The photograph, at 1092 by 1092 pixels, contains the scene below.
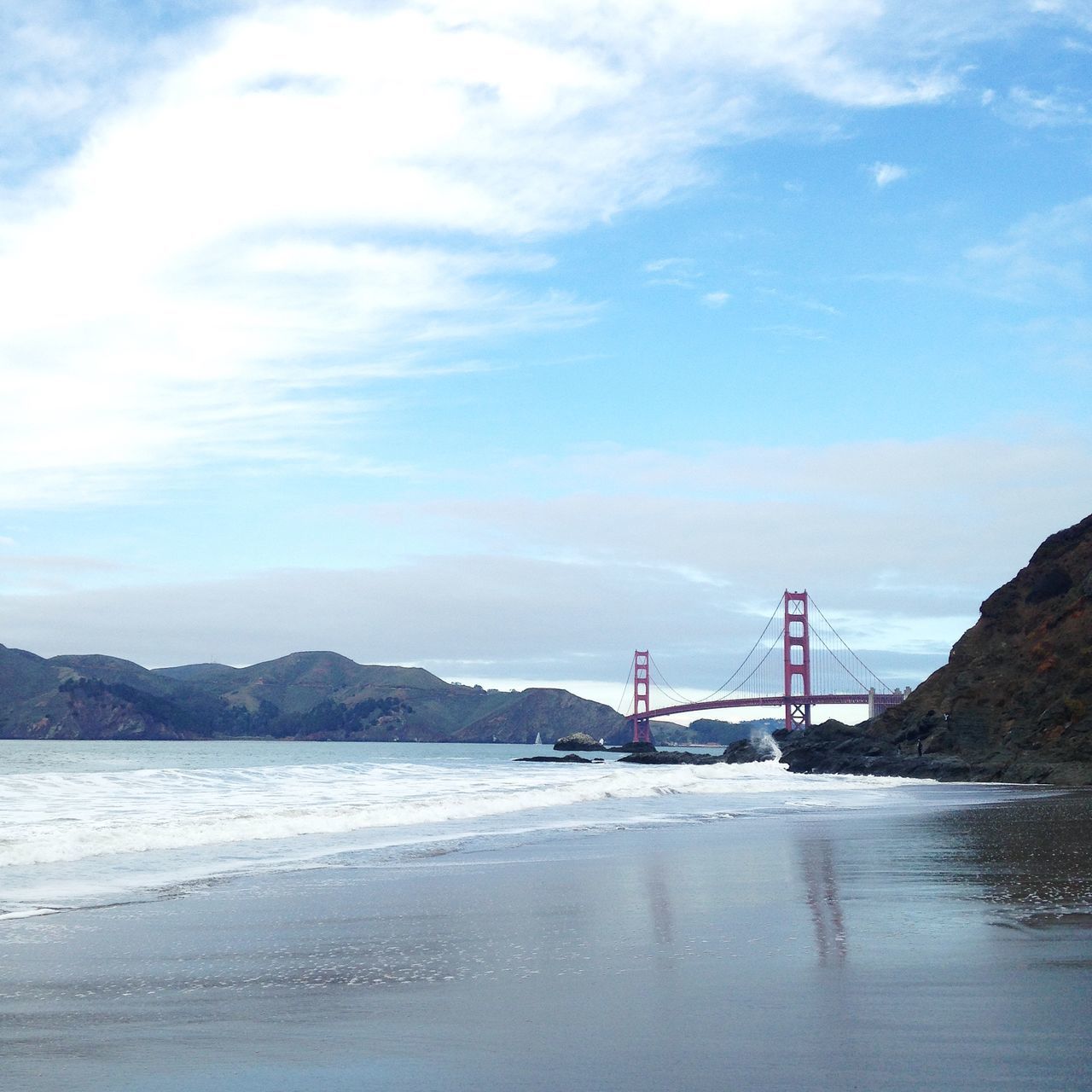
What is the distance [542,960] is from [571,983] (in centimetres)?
61

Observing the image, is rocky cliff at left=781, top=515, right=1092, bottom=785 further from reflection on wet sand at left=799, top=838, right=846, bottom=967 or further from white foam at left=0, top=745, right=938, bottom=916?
reflection on wet sand at left=799, top=838, right=846, bottom=967

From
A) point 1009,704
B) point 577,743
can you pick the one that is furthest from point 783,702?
point 577,743

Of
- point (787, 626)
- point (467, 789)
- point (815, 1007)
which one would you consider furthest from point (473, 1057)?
point (787, 626)

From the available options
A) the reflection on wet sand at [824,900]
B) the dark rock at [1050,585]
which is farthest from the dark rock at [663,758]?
the reflection on wet sand at [824,900]

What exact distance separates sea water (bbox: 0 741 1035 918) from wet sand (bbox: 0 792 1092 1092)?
4.49 feet

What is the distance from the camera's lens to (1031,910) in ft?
21.4

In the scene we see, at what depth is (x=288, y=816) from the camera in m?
13.8

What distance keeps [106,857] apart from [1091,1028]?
889 centimetres

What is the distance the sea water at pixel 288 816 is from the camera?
948cm

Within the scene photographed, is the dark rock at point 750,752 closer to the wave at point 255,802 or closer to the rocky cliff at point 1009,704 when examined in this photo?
the rocky cliff at point 1009,704

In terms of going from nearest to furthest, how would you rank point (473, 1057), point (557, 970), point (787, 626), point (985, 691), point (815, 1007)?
point (473, 1057), point (815, 1007), point (557, 970), point (985, 691), point (787, 626)

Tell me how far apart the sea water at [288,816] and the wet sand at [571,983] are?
1.37 m

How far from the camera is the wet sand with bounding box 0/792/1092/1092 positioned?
3.59m

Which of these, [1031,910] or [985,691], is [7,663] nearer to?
[985,691]
